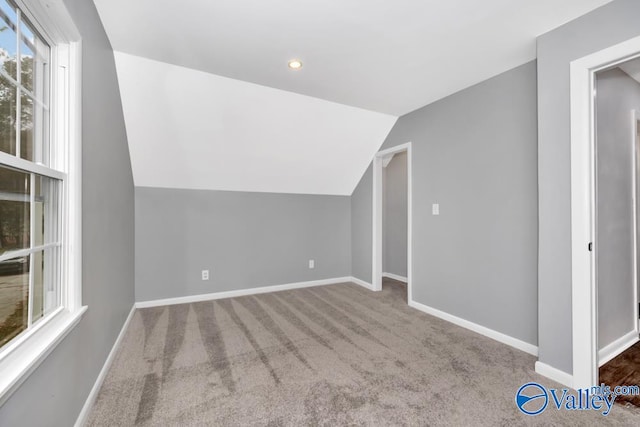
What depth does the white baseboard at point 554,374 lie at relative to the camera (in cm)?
190

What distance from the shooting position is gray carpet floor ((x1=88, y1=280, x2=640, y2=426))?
5.26ft

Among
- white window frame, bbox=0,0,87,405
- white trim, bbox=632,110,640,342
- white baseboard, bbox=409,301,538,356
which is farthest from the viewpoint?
white trim, bbox=632,110,640,342

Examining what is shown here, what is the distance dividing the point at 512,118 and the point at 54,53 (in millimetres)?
3178

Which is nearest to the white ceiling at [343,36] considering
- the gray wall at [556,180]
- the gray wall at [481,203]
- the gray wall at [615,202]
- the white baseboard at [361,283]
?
the gray wall at [556,180]

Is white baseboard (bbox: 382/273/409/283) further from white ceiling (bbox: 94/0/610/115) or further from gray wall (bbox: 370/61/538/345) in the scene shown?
white ceiling (bbox: 94/0/610/115)

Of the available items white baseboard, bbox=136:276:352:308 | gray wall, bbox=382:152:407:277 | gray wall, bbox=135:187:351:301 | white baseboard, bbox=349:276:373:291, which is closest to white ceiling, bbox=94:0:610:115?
gray wall, bbox=135:187:351:301

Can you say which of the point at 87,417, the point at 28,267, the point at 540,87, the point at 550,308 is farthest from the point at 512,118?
the point at 87,417

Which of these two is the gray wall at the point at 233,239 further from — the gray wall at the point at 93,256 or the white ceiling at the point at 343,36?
the white ceiling at the point at 343,36

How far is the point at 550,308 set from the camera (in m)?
2.01

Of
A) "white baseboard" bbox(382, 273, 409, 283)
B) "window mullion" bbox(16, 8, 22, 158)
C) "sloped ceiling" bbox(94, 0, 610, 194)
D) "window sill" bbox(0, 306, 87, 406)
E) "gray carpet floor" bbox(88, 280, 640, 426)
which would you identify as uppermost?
"sloped ceiling" bbox(94, 0, 610, 194)

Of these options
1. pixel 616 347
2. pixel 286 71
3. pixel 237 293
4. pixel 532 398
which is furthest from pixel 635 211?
pixel 237 293

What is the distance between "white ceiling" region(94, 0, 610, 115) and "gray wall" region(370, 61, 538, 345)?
34 cm

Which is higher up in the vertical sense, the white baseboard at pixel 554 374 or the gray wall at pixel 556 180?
the gray wall at pixel 556 180

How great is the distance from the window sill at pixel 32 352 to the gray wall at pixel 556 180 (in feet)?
9.26
